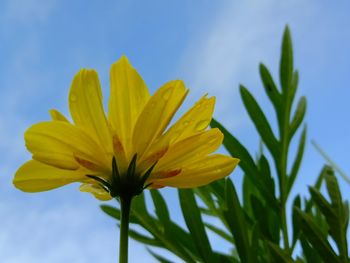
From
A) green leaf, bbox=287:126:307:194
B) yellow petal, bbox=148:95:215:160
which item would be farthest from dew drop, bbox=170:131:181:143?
green leaf, bbox=287:126:307:194

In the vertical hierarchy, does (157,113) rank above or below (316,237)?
above

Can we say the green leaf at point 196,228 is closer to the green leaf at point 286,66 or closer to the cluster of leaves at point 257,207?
the cluster of leaves at point 257,207

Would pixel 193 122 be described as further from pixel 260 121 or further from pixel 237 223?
pixel 260 121

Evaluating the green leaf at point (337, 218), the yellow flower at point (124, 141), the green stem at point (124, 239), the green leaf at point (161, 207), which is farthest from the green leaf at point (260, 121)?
the green stem at point (124, 239)

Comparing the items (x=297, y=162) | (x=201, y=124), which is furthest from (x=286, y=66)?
(x=201, y=124)

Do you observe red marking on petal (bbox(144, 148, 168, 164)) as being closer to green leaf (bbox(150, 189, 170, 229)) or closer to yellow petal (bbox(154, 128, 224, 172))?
yellow petal (bbox(154, 128, 224, 172))

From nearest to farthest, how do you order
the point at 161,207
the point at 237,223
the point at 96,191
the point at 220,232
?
the point at 96,191 → the point at 237,223 → the point at 161,207 → the point at 220,232
